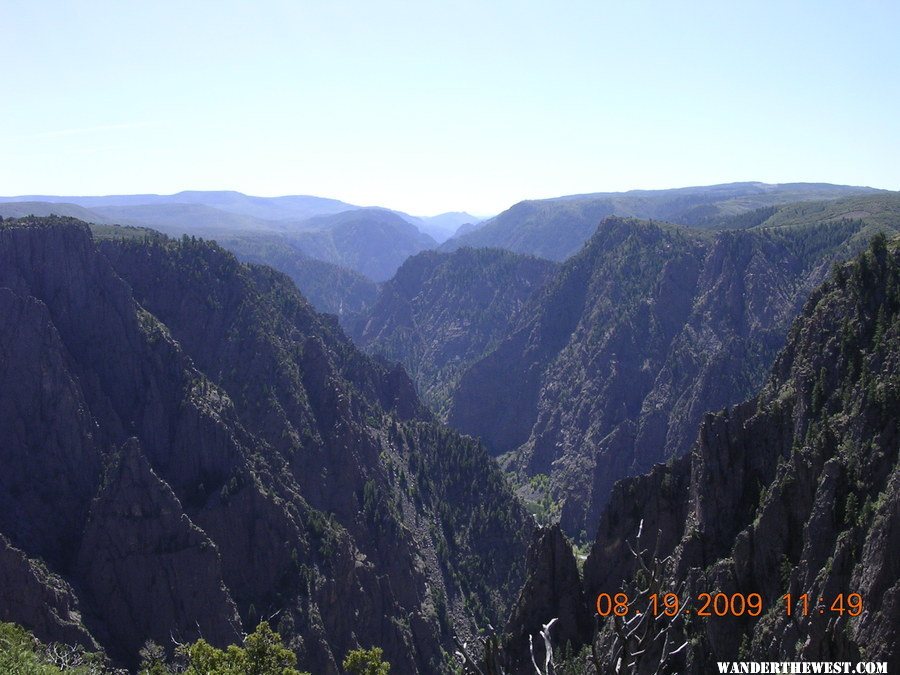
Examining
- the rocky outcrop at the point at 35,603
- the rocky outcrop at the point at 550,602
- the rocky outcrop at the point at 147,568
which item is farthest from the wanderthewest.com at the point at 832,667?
the rocky outcrop at the point at 35,603

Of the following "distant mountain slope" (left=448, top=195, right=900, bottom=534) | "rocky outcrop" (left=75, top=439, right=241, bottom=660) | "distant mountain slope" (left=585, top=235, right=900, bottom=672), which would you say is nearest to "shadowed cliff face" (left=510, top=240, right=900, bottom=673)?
"distant mountain slope" (left=585, top=235, right=900, bottom=672)

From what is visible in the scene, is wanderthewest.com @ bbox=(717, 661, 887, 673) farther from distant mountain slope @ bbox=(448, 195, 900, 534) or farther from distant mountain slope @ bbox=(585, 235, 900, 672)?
distant mountain slope @ bbox=(448, 195, 900, 534)

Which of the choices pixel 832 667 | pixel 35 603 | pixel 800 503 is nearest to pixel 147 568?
pixel 35 603

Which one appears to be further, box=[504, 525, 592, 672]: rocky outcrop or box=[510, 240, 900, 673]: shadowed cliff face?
box=[504, 525, 592, 672]: rocky outcrop

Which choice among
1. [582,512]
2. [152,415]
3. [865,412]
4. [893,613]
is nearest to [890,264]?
[865,412]

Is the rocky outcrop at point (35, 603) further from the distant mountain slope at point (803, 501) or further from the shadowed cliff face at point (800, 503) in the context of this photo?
the distant mountain slope at point (803, 501)

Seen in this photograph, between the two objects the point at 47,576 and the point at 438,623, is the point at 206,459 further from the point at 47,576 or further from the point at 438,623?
the point at 438,623
